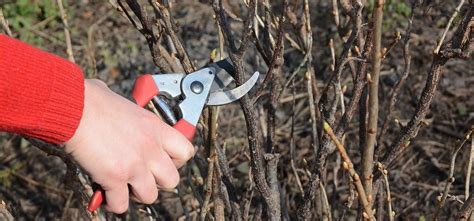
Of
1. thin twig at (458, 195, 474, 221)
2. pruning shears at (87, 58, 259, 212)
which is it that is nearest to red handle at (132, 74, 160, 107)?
pruning shears at (87, 58, 259, 212)

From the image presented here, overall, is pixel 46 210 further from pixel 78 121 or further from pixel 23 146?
pixel 78 121

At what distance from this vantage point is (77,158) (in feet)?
5.21

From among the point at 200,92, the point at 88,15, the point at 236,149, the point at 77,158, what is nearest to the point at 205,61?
the point at 236,149

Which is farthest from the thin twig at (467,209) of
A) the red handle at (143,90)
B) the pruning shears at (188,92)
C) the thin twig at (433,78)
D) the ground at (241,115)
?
the ground at (241,115)

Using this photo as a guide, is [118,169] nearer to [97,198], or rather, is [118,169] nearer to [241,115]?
[97,198]

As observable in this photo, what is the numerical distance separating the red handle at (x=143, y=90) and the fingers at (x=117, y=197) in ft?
0.79

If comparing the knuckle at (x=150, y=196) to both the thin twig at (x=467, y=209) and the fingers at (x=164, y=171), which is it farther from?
the thin twig at (x=467, y=209)

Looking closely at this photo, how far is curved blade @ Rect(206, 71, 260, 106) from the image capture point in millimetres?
1858

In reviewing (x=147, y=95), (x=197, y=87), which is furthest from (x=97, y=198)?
(x=197, y=87)

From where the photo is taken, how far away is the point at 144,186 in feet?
5.32

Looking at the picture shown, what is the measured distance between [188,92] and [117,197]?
1.13 ft

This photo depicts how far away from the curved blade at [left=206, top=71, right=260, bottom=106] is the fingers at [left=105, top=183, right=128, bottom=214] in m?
0.37

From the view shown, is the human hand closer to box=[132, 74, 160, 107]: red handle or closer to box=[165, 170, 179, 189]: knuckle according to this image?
box=[165, 170, 179, 189]: knuckle

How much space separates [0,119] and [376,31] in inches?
29.5
